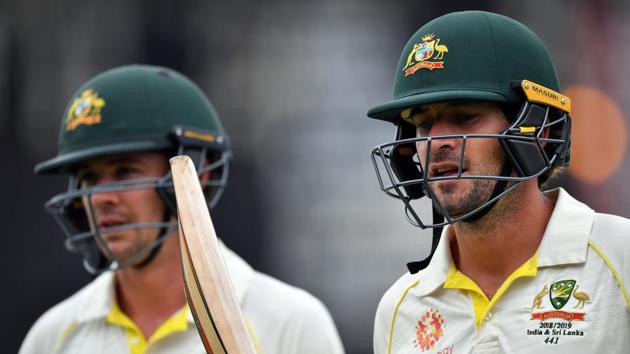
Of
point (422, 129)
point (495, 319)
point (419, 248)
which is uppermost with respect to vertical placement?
point (422, 129)

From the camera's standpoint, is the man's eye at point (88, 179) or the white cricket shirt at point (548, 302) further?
the man's eye at point (88, 179)

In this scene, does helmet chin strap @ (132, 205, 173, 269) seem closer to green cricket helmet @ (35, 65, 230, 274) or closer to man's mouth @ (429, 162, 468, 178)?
green cricket helmet @ (35, 65, 230, 274)

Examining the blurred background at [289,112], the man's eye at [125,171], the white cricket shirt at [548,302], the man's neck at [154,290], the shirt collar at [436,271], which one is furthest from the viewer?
the blurred background at [289,112]

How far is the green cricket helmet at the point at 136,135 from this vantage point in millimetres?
3992

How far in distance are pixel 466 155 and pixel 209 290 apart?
30.0 inches

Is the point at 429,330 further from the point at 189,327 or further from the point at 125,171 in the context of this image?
the point at 125,171

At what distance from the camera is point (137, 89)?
13.6 ft

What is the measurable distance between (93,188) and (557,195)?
162cm

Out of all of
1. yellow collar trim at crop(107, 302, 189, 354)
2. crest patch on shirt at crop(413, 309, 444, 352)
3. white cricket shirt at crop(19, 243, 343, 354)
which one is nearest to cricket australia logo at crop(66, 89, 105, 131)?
white cricket shirt at crop(19, 243, 343, 354)

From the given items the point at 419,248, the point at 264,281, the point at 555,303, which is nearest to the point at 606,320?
the point at 555,303

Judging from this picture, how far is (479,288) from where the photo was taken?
2.94 meters

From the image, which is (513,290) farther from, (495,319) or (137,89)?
(137,89)

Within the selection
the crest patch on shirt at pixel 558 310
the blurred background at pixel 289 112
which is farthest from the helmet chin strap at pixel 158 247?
the blurred background at pixel 289 112

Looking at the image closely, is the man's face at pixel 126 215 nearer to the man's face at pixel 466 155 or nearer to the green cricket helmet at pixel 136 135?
the green cricket helmet at pixel 136 135
